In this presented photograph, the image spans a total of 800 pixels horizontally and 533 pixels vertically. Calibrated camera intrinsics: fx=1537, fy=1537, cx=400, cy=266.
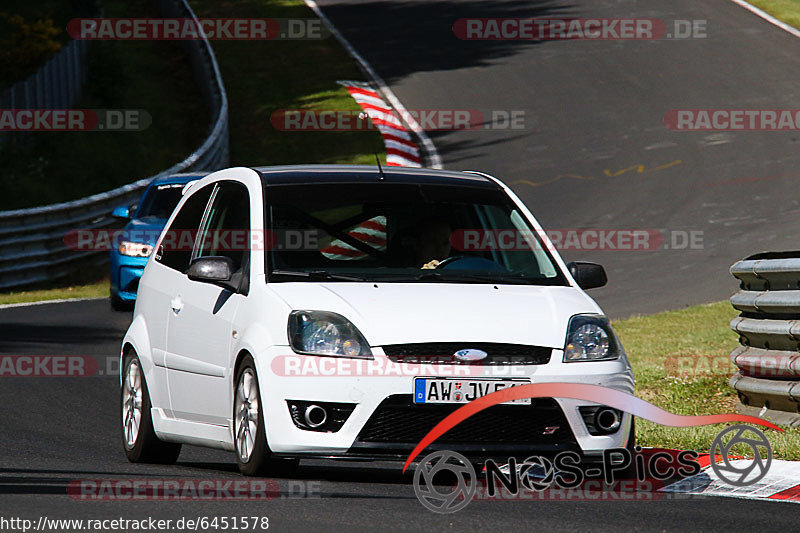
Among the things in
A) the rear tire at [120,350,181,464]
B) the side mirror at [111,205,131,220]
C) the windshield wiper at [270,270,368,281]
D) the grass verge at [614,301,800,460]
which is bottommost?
the grass verge at [614,301,800,460]

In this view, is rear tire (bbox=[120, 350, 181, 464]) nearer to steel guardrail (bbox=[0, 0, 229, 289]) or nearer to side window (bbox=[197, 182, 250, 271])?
side window (bbox=[197, 182, 250, 271])

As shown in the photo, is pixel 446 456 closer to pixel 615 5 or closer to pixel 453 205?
pixel 453 205

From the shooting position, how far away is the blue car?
17.2 meters

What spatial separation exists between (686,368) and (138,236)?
710 cm

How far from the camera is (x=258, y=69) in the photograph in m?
39.0

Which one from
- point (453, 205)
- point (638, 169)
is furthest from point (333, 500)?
point (638, 169)

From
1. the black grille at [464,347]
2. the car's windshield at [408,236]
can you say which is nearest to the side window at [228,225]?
the car's windshield at [408,236]

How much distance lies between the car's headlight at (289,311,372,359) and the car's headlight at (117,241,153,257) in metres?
9.96

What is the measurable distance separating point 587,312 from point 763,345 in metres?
3.00

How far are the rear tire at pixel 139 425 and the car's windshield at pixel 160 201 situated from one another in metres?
8.69

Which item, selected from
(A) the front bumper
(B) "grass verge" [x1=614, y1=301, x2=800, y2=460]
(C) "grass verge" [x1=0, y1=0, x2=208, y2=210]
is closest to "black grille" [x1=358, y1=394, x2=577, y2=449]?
(A) the front bumper

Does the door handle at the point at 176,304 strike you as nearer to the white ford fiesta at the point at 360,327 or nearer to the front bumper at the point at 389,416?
the white ford fiesta at the point at 360,327

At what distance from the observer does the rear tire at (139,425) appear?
8.73 meters

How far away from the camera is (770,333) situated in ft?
32.8
